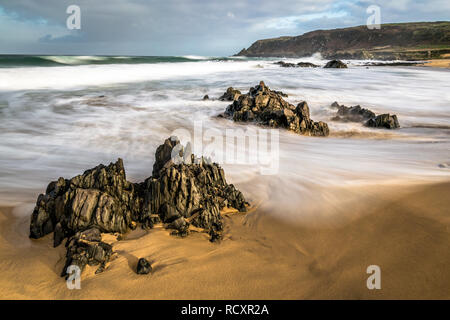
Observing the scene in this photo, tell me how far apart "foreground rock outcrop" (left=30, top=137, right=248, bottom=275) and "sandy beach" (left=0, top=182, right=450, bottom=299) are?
0.16 m

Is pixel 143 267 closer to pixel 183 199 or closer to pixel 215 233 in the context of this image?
pixel 215 233

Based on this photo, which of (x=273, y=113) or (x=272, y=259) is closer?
(x=272, y=259)

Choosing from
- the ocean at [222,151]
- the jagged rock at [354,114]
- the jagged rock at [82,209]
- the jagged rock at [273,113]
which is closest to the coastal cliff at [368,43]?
the ocean at [222,151]

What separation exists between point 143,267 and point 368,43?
434ft

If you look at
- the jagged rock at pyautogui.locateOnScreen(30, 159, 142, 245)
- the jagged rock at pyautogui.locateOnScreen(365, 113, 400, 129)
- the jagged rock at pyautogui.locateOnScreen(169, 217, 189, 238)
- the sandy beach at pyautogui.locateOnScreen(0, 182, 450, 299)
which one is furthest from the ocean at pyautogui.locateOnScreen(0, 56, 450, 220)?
the jagged rock at pyautogui.locateOnScreen(169, 217, 189, 238)

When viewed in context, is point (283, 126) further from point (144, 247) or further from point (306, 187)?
point (144, 247)

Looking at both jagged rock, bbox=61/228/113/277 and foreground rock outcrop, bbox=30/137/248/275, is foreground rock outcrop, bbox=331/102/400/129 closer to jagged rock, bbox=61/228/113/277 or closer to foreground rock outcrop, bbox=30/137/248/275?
foreground rock outcrop, bbox=30/137/248/275

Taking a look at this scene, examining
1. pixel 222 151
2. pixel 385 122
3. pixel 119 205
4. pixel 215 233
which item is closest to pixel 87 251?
pixel 119 205

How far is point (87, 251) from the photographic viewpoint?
104 inches

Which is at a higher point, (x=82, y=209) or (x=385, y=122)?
(x=385, y=122)

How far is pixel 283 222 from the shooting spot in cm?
346

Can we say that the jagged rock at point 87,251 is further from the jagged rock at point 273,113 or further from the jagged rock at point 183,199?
the jagged rock at point 273,113

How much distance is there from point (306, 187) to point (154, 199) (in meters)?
2.50

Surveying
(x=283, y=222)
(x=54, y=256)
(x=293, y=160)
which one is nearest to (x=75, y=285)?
(x=54, y=256)
